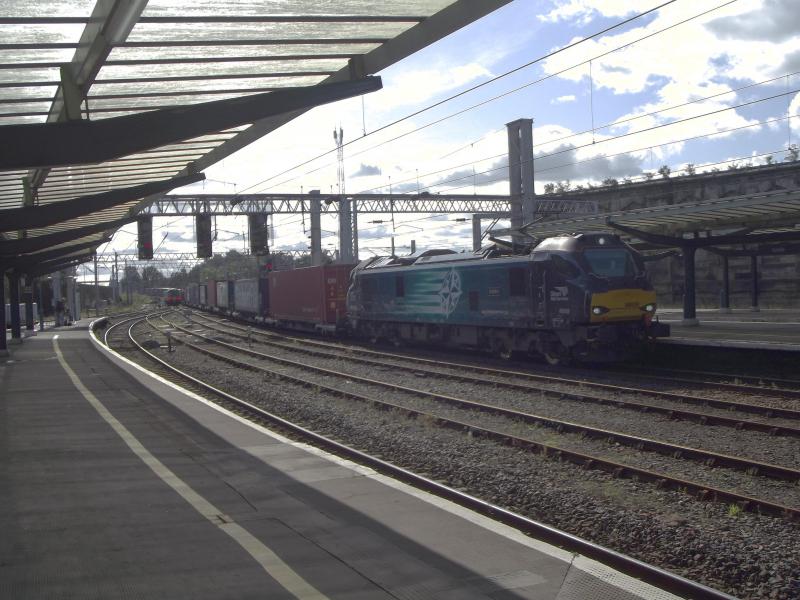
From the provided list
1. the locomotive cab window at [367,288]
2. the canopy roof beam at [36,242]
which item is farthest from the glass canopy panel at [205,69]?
the locomotive cab window at [367,288]

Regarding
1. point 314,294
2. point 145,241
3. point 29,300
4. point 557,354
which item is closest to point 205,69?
point 557,354

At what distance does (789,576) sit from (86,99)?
10148mm

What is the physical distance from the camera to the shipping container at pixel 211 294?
60594 mm

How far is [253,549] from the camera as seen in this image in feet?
20.2

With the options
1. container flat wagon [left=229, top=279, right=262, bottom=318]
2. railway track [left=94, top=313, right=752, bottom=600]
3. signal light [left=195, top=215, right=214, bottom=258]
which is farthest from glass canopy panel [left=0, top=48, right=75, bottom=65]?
container flat wagon [left=229, top=279, right=262, bottom=318]

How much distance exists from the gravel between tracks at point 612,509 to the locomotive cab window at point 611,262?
281 inches

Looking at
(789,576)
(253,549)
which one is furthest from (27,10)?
(789,576)

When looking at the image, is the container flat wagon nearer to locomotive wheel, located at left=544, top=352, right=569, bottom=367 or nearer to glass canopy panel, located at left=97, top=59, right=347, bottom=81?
locomotive wheel, located at left=544, top=352, right=569, bottom=367

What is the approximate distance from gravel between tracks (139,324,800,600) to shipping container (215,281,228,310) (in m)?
43.4

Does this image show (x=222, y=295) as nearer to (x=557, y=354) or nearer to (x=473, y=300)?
(x=473, y=300)

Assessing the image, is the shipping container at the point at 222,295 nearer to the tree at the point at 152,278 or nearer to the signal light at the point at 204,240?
the signal light at the point at 204,240

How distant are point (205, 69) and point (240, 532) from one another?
21.3 feet

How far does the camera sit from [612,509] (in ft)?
24.7

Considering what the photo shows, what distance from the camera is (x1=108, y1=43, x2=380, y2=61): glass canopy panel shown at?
29.9ft
